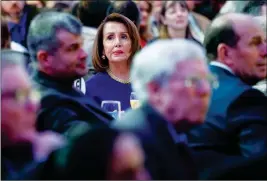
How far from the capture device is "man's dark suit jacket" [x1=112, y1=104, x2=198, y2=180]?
2.44 m

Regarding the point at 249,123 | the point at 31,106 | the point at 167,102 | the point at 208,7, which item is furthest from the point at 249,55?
the point at 208,7

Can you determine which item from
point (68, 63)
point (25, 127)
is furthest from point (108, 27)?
point (25, 127)

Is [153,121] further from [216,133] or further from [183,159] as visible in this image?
[216,133]

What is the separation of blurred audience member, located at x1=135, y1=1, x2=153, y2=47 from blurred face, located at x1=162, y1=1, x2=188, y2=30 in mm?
189

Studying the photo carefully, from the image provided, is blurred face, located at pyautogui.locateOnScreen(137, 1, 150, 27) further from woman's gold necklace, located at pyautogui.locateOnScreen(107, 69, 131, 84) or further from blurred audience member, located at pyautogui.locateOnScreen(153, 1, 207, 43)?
woman's gold necklace, located at pyautogui.locateOnScreen(107, 69, 131, 84)

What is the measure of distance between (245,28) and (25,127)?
0.91m

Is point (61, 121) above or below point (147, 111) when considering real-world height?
below

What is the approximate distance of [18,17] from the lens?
3.88 m

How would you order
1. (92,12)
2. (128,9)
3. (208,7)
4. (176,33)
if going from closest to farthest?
(176,33), (128,9), (92,12), (208,7)

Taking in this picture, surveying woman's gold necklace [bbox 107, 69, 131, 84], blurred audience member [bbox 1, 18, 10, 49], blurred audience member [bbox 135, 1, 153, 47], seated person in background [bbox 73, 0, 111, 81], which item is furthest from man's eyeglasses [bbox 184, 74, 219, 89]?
blurred audience member [bbox 135, 1, 153, 47]

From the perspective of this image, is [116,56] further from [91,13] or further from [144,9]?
[144,9]

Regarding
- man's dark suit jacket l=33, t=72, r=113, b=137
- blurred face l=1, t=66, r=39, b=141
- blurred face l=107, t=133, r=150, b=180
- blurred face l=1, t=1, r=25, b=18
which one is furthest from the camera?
blurred face l=1, t=1, r=25, b=18

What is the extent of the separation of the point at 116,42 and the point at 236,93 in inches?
24.6

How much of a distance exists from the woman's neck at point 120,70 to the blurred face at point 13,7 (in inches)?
35.2
